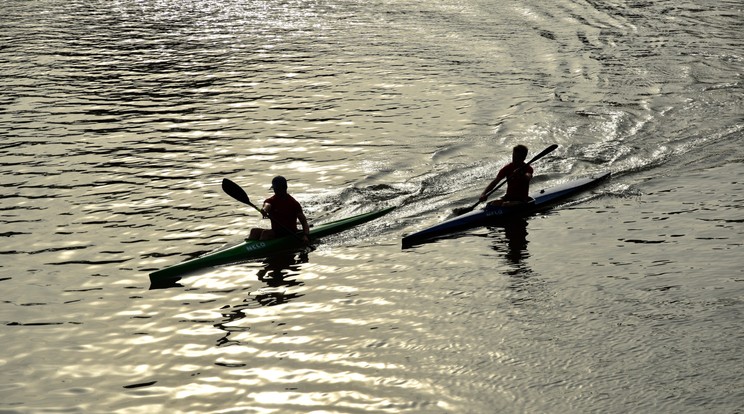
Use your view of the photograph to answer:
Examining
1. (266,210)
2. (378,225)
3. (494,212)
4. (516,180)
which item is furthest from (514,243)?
(266,210)

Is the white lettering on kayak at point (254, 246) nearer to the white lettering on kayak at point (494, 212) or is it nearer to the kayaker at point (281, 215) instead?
the kayaker at point (281, 215)

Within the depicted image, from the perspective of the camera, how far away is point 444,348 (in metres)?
12.1

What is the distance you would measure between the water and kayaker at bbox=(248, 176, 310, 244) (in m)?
0.61

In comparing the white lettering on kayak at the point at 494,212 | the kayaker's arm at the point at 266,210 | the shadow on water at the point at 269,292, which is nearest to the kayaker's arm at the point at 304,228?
the shadow on water at the point at 269,292

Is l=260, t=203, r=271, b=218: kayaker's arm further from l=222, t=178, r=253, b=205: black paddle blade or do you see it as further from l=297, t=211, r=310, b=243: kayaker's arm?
l=222, t=178, r=253, b=205: black paddle blade

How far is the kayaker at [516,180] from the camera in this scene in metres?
17.6

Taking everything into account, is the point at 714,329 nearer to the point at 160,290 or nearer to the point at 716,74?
the point at 160,290

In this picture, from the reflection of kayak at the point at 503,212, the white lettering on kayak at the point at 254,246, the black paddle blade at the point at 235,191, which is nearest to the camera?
the white lettering on kayak at the point at 254,246

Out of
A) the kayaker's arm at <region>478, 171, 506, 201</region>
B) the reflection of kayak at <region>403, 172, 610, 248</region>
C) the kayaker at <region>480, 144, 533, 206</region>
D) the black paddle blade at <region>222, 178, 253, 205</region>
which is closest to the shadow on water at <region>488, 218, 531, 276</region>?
the reflection of kayak at <region>403, 172, 610, 248</region>

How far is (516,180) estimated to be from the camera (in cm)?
1764

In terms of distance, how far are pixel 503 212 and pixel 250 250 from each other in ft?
16.4

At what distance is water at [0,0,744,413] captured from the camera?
11.4 metres

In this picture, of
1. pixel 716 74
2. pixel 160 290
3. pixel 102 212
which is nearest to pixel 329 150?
pixel 102 212

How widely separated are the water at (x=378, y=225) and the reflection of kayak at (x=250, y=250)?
0.78 feet
